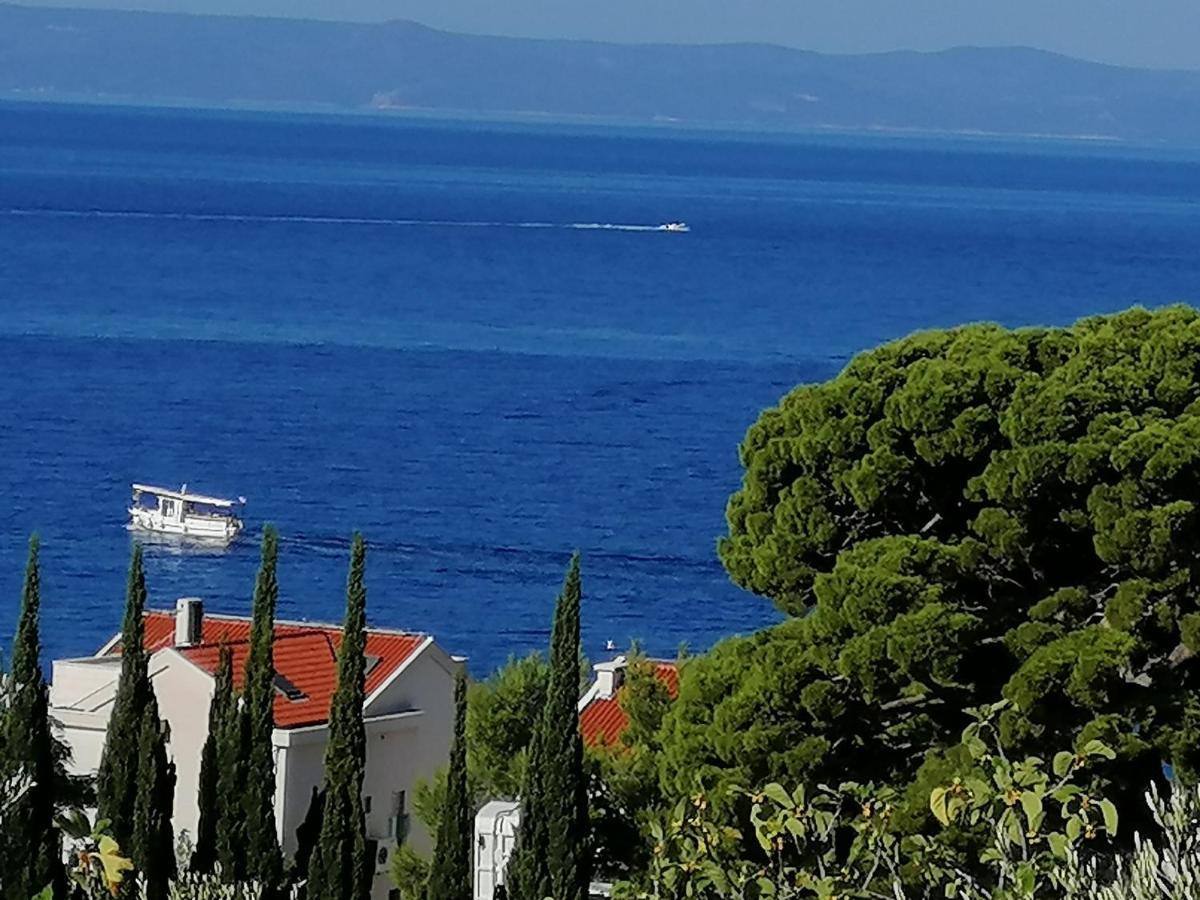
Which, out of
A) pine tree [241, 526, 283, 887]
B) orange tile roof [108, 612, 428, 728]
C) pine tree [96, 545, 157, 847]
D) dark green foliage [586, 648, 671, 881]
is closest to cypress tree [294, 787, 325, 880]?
pine tree [241, 526, 283, 887]

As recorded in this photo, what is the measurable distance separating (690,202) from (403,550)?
121820 millimetres

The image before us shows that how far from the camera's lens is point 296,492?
5644 centimetres

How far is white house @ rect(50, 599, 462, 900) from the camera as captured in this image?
24.5 meters

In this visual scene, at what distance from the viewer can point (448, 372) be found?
244ft

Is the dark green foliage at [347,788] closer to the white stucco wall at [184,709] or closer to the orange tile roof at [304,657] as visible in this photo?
the orange tile roof at [304,657]

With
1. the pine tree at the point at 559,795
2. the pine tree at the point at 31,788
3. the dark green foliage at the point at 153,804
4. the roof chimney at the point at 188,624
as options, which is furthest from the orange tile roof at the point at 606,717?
the pine tree at the point at 31,788

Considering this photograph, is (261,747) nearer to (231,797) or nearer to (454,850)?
(231,797)

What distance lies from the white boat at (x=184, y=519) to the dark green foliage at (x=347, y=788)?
33546mm

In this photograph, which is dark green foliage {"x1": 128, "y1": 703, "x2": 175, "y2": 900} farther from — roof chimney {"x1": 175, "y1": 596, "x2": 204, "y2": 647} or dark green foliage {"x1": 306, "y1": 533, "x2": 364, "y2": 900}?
roof chimney {"x1": 175, "y1": 596, "x2": 204, "y2": 647}

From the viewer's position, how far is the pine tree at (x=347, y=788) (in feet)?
60.6

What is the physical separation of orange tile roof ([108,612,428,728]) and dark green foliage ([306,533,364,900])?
16.1 ft

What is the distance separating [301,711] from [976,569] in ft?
35.8

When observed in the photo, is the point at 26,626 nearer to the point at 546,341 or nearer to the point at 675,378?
the point at 675,378

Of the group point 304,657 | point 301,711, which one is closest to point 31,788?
point 301,711
